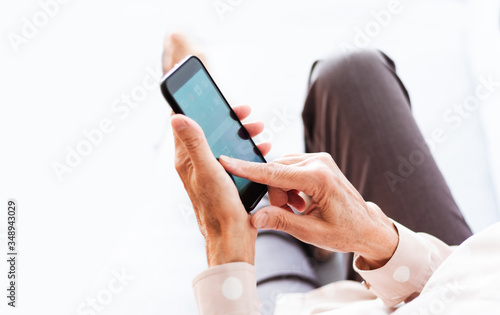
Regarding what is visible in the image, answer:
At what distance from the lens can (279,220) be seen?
48 centimetres

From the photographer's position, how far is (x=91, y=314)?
2.45ft

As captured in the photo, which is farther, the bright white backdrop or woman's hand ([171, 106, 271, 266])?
the bright white backdrop

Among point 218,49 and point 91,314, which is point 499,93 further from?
point 91,314

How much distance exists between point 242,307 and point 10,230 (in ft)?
2.57

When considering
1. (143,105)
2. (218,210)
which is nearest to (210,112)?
(218,210)

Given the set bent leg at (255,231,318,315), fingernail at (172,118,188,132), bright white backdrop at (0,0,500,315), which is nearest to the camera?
fingernail at (172,118,188,132)

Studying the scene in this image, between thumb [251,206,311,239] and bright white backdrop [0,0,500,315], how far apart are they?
0.26 m

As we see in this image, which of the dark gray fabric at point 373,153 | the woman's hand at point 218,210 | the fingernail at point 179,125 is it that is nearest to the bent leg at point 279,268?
the dark gray fabric at point 373,153

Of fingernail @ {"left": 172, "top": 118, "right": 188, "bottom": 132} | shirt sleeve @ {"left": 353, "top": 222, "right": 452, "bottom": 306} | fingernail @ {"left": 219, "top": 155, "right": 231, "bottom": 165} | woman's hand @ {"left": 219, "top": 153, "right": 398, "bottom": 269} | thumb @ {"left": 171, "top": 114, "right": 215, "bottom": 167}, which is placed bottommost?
shirt sleeve @ {"left": 353, "top": 222, "right": 452, "bottom": 306}

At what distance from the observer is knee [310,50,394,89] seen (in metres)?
0.75

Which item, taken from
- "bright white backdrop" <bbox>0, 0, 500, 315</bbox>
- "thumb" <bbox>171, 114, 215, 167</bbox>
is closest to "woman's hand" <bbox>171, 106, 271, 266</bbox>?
"thumb" <bbox>171, 114, 215, 167</bbox>

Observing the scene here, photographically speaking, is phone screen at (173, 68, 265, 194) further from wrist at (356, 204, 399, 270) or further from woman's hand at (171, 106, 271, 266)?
wrist at (356, 204, 399, 270)

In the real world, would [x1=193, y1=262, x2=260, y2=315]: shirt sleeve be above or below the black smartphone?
below

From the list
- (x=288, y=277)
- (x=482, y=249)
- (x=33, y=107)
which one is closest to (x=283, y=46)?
(x=33, y=107)
